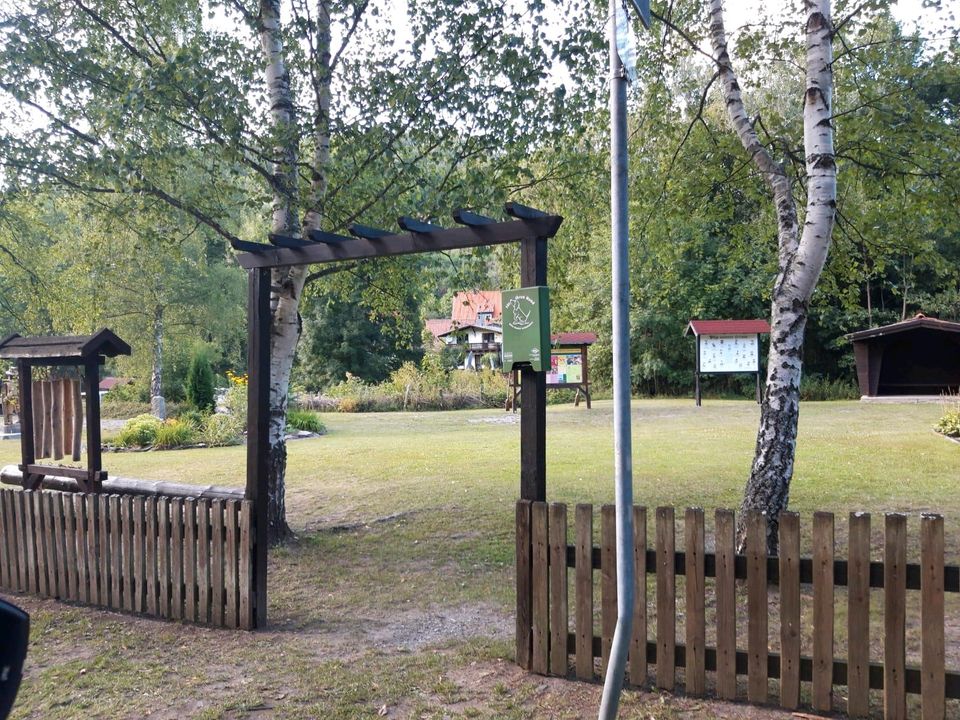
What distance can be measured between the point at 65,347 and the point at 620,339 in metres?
5.51

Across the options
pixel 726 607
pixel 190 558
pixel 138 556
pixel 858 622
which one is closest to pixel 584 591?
pixel 726 607

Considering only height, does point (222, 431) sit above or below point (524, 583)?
below

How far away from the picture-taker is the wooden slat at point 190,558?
5.36m

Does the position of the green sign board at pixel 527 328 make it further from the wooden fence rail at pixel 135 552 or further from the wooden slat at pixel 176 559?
the wooden slat at pixel 176 559

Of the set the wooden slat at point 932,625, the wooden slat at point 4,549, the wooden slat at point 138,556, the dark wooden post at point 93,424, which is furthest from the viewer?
the dark wooden post at point 93,424

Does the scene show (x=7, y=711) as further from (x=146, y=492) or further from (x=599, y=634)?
(x=146, y=492)

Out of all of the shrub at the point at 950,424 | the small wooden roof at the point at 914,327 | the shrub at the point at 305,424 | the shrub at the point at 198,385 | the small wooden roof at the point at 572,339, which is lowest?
the shrub at the point at 305,424

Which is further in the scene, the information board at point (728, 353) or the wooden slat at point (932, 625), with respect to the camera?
the information board at point (728, 353)

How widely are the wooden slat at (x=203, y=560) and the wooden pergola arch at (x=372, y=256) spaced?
1.09 ft

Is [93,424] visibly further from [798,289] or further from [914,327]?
[914,327]

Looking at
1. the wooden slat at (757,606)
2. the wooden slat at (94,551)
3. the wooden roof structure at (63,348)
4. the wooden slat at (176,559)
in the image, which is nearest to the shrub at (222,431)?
the wooden roof structure at (63,348)

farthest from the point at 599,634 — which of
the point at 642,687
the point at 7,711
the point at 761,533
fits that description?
the point at 7,711

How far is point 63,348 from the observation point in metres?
6.49

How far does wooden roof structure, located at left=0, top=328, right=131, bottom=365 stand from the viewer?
21.0ft
